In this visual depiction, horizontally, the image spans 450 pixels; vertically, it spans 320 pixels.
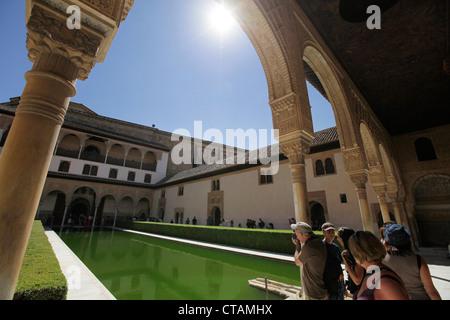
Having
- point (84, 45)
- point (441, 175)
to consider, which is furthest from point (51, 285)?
point (441, 175)

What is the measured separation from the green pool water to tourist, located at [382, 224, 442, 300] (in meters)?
2.84

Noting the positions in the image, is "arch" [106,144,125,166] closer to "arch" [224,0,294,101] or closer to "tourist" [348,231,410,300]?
"arch" [224,0,294,101]

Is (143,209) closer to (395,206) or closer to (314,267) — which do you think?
(395,206)

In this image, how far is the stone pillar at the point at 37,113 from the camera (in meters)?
1.31

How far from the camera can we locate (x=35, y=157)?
149 centimetres

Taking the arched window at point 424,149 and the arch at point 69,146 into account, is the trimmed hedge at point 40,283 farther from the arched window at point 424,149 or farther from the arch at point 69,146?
the arch at point 69,146

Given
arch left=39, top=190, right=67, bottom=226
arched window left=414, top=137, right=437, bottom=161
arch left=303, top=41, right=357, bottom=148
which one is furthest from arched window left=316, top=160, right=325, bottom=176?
arch left=39, top=190, right=67, bottom=226

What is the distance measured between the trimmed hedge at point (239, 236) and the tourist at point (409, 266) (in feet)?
19.5

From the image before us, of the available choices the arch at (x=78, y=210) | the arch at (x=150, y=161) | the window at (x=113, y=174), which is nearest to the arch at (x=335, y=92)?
A: the window at (x=113, y=174)

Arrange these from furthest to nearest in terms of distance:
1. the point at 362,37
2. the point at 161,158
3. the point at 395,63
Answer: the point at 161,158 → the point at 395,63 → the point at 362,37

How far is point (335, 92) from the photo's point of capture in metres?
6.68

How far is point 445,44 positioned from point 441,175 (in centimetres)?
788

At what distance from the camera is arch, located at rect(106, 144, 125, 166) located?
2318 cm
